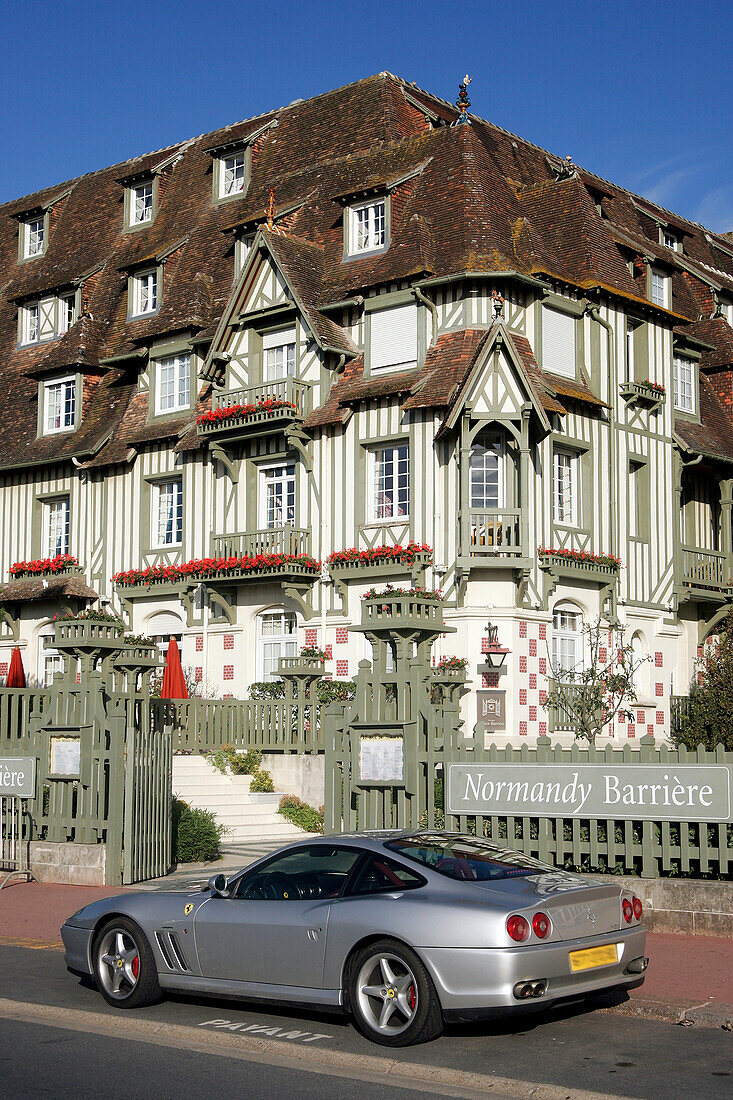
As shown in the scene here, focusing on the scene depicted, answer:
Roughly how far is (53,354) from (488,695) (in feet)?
53.1

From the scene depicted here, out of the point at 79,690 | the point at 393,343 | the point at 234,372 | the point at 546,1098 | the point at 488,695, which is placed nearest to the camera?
the point at 546,1098

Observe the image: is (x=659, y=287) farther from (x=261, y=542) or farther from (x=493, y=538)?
(x=261, y=542)

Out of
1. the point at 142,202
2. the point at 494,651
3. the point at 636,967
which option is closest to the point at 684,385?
the point at 494,651

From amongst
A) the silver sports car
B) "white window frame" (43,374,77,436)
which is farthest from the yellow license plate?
"white window frame" (43,374,77,436)

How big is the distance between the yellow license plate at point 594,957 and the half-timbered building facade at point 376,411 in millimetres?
16843

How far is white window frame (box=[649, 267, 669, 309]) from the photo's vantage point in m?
32.5

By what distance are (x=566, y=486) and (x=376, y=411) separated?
15.0ft

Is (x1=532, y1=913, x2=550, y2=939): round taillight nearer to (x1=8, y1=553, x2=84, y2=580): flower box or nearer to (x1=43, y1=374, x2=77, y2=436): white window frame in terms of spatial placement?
(x1=8, y1=553, x2=84, y2=580): flower box

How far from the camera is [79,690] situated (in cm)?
1681

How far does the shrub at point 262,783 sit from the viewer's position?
23828 mm

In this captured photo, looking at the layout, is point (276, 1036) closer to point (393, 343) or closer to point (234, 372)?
point (393, 343)

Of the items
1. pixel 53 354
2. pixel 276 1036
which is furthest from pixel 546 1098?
pixel 53 354

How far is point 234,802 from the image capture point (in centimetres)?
2262

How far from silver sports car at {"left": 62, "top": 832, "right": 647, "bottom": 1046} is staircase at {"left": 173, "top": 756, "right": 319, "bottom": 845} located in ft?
35.6
